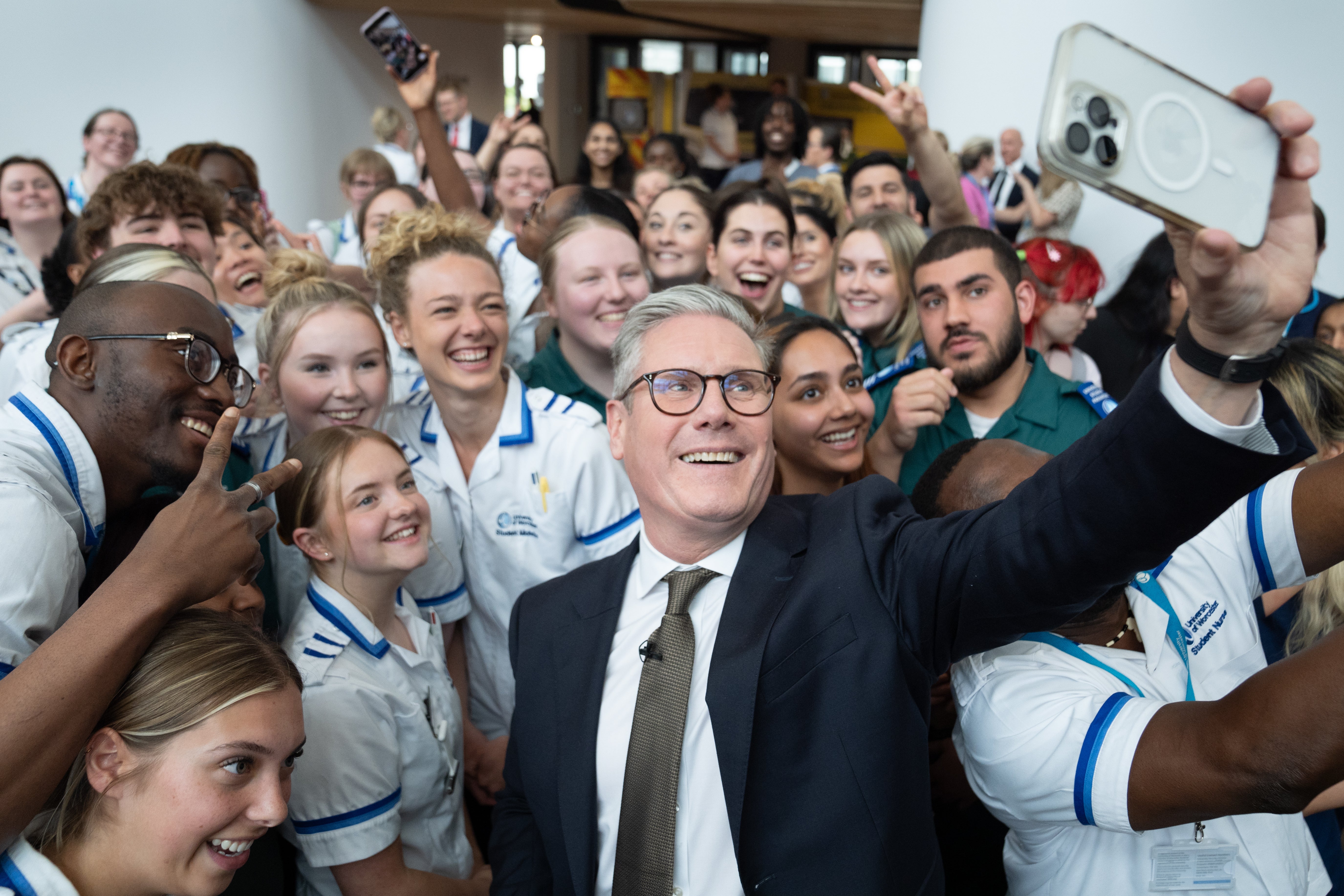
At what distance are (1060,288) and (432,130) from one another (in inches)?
94.5

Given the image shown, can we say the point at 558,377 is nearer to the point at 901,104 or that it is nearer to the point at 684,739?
the point at 901,104

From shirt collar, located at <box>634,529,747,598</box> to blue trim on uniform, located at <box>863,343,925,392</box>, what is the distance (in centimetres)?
141

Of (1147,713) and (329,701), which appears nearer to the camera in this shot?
(1147,713)

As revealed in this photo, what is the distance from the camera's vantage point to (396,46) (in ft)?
11.7

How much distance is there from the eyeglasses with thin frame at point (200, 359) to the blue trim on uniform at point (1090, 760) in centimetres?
158

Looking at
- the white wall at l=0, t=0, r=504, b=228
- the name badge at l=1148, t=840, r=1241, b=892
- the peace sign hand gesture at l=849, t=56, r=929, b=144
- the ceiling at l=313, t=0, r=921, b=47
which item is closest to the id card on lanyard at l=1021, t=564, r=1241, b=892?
the name badge at l=1148, t=840, r=1241, b=892

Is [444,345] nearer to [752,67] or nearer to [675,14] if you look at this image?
[675,14]

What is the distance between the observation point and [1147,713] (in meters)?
1.15

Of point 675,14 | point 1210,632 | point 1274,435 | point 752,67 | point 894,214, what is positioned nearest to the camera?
point 1274,435

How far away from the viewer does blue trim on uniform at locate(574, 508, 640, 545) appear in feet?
7.57

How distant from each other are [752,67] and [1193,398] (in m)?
15.1

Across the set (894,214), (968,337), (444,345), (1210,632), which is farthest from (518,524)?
(894,214)

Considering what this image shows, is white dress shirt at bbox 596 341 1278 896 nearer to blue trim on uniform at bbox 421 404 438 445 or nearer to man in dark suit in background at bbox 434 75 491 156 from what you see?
blue trim on uniform at bbox 421 404 438 445

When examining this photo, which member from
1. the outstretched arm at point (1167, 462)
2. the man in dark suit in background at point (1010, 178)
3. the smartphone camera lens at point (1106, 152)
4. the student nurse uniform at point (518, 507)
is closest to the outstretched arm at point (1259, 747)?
the outstretched arm at point (1167, 462)
